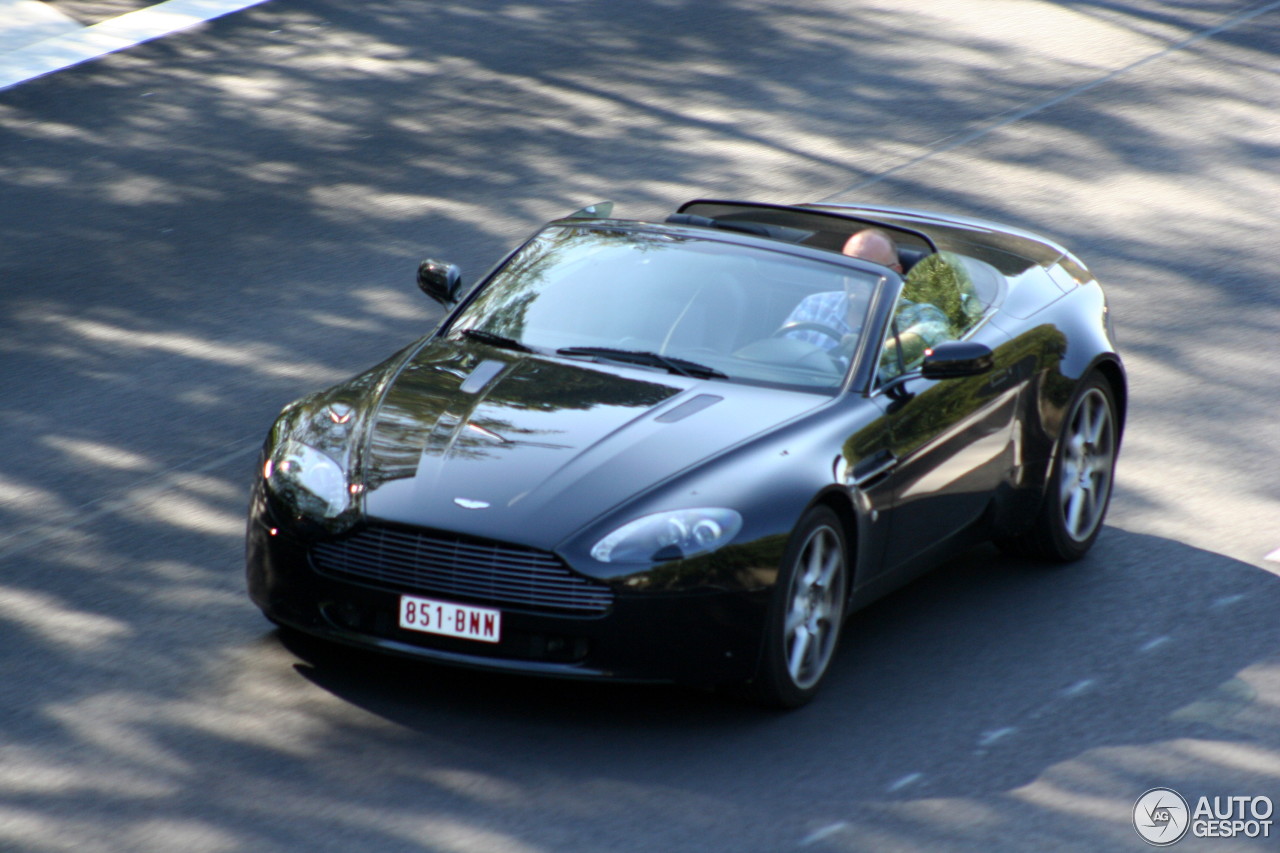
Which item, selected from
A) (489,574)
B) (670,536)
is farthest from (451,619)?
(670,536)

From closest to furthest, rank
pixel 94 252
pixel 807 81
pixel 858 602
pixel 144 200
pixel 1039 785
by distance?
pixel 1039 785
pixel 858 602
pixel 94 252
pixel 144 200
pixel 807 81

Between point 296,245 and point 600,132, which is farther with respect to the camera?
point 600,132

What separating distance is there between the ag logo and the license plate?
6.25 feet

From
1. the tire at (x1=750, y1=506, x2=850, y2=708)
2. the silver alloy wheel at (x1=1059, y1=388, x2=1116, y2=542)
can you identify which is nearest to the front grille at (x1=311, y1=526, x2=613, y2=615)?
the tire at (x1=750, y1=506, x2=850, y2=708)

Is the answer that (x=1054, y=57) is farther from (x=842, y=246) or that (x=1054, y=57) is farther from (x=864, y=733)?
(x=864, y=733)

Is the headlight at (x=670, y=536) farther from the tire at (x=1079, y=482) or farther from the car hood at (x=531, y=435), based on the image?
the tire at (x=1079, y=482)

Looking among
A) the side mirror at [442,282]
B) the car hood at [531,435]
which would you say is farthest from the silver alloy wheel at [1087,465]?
the side mirror at [442,282]

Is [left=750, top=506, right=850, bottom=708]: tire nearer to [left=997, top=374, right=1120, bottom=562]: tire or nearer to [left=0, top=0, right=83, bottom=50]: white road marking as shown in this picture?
[left=997, top=374, right=1120, bottom=562]: tire

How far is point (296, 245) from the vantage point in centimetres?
1120

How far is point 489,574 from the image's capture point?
5.56 metres

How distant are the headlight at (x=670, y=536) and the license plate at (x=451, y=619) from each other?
37cm

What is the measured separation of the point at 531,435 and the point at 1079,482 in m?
2.69

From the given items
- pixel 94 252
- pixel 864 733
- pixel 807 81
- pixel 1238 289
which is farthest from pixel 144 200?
pixel 864 733

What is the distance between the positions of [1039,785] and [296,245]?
683 cm
